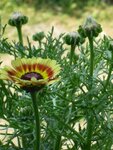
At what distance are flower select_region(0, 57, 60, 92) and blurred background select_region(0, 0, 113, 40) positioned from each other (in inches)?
87.9

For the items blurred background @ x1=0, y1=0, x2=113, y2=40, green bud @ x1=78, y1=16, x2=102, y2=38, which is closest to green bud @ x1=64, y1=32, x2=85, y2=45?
green bud @ x1=78, y1=16, x2=102, y2=38

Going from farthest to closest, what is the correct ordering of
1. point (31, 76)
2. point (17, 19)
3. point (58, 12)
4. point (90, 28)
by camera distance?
point (58, 12)
point (17, 19)
point (90, 28)
point (31, 76)

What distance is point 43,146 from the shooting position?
36.1 inches

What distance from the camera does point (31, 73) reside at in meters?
0.72

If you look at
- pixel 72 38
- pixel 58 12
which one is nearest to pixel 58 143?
pixel 72 38

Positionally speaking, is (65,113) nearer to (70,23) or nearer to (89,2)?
(70,23)

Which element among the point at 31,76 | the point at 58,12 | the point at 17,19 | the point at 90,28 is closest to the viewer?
the point at 31,76

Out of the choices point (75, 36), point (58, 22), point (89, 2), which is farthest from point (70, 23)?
point (75, 36)

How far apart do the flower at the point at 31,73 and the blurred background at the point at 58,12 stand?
223cm

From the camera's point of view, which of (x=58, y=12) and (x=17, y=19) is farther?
(x=58, y=12)

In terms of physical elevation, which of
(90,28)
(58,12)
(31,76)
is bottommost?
(31,76)

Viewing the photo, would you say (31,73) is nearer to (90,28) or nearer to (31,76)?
(31,76)

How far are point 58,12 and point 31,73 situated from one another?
8.26 ft

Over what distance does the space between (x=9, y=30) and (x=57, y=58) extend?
2077mm
